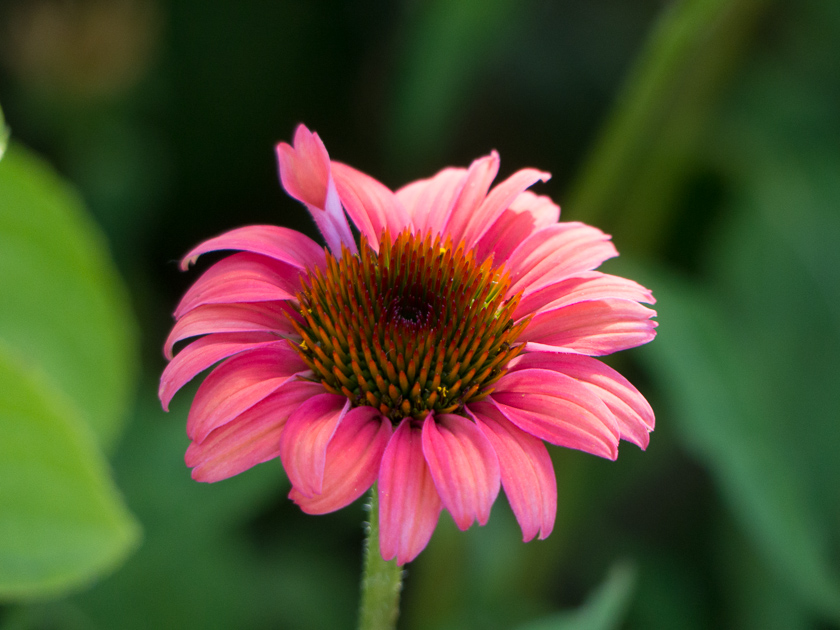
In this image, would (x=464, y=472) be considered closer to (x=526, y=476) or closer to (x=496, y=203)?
(x=526, y=476)

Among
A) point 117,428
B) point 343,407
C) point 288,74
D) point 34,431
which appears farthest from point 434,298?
point 288,74

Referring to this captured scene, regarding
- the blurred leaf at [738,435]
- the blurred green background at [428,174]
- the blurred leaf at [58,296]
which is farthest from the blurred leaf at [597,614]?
the blurred leaf at [58,296]

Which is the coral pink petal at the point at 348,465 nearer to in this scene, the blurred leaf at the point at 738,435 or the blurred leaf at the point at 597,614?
the blurred leaf at the point at 597,614

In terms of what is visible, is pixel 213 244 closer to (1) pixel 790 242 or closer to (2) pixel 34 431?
(2) pixel 34 431

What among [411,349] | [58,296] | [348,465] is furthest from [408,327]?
[58,296]

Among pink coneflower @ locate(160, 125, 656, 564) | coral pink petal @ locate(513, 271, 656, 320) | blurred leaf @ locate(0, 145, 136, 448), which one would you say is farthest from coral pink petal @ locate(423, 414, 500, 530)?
blurred leaf @ locate(0, 145, 136, 448)

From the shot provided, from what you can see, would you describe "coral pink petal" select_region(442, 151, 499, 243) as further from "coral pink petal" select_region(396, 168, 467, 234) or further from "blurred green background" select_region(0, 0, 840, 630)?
"blurred green background" select_region(0, 0, 840, 630)
